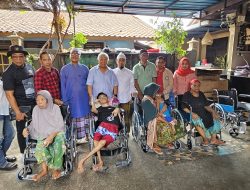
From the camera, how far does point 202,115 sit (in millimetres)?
3635

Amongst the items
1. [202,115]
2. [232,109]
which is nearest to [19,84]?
[202,115]

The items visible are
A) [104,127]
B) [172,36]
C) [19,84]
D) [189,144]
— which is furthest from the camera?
[172,36]

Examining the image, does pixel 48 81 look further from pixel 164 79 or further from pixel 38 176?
pixel 164 79

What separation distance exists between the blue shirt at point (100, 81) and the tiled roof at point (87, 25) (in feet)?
23.2

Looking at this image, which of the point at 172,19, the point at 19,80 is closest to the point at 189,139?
the point at 19,80

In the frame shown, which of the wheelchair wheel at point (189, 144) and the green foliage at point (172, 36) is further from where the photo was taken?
the green foliage at point (172, 36)

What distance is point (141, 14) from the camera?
5.84 m

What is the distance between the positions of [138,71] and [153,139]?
4.55 ft

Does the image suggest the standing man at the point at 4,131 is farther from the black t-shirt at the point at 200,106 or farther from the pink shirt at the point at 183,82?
the pink shirt at the point at 183,82

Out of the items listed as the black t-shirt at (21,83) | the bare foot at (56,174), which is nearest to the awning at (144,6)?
the black t-shirt at (21,83)

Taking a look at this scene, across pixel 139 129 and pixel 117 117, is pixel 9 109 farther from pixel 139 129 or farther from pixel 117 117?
pixel 139 129

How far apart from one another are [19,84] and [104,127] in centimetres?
131

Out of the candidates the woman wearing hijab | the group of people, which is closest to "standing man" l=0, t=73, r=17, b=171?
the group of people

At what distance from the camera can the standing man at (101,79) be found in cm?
345
